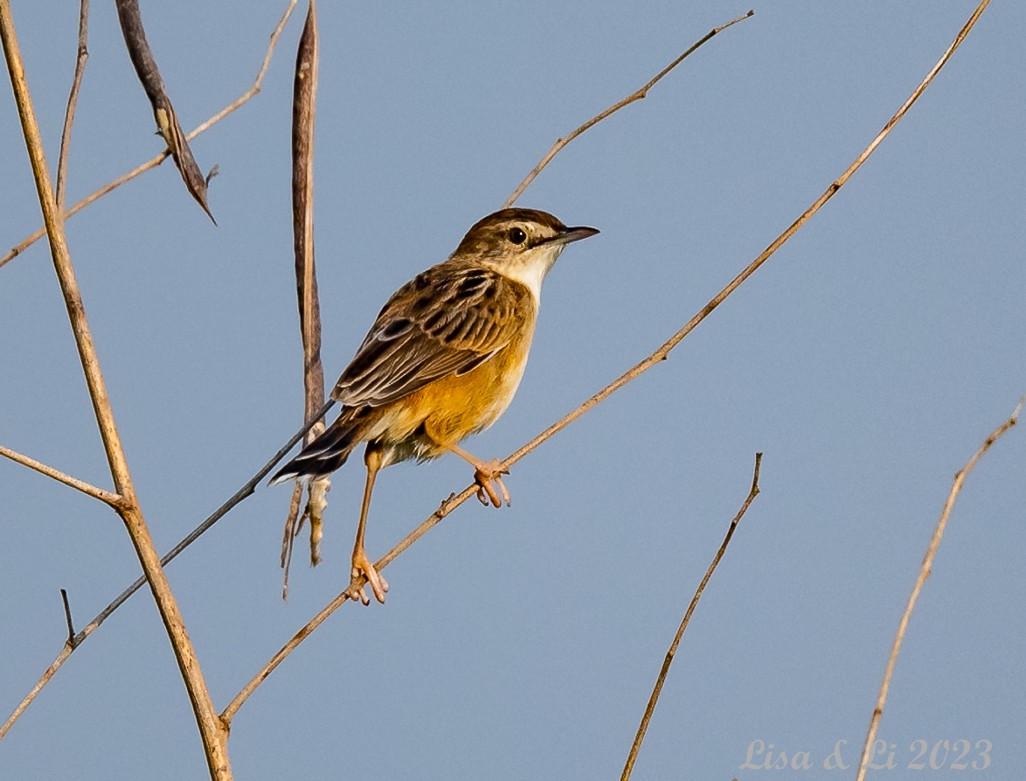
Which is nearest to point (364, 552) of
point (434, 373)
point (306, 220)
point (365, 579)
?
point (365, 579)

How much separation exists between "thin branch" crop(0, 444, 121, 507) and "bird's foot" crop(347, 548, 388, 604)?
74.4 inches

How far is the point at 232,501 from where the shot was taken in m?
3.55

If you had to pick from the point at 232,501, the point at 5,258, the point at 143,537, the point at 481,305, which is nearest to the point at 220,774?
the point at 143,537

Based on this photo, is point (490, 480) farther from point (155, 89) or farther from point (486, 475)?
point (155, 89)

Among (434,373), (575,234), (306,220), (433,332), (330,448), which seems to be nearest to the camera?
(306,220)

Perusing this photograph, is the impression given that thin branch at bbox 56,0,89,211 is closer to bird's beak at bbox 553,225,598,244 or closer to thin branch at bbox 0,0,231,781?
thin branch at bbox 0,0,231,781

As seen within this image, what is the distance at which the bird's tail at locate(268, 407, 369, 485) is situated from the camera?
14.5 ft

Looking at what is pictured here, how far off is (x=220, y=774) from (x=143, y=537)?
61cm

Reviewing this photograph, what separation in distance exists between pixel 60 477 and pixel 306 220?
1346 millimetres

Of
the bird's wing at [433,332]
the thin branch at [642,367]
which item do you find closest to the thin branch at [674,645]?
the thin branch at [642,367]

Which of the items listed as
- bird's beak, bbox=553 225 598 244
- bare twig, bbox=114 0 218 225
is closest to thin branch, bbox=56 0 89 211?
bare twig, bbox=114 0 218 225

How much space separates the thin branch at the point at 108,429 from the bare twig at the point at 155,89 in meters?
0.30

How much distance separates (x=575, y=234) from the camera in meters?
6.52

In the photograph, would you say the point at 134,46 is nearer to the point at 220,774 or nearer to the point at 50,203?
the point at 50,203
